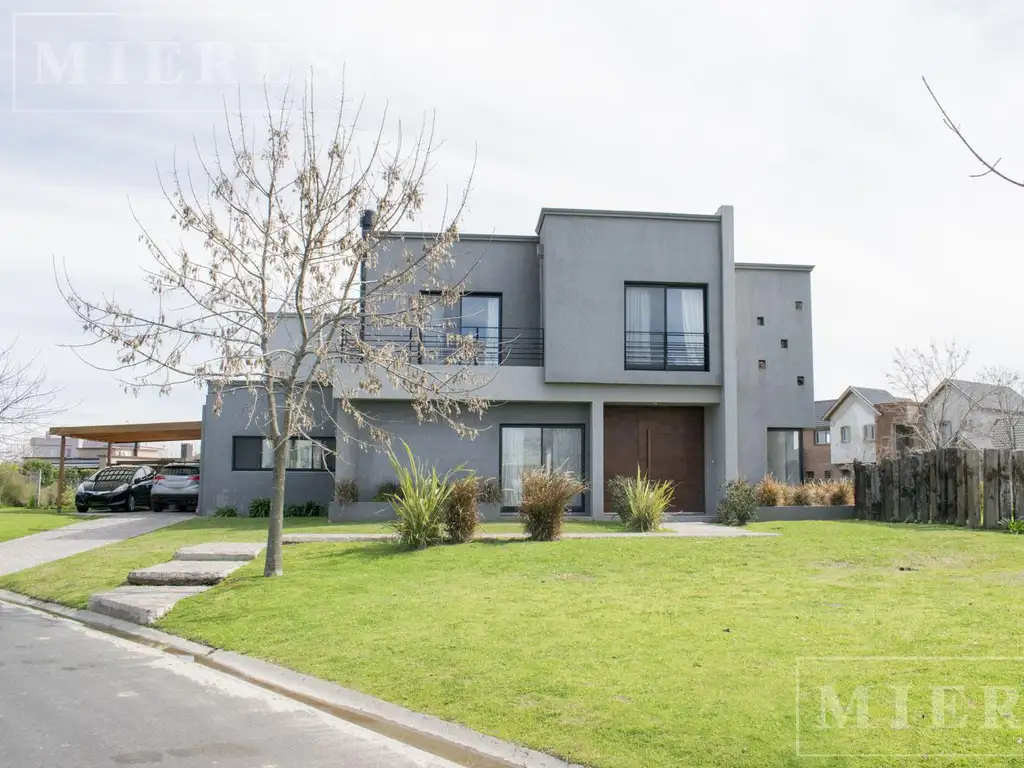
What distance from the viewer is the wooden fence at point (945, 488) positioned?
15.3m

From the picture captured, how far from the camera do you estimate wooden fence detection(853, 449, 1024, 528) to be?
15297mm

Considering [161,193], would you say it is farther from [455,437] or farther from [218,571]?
[455,437]

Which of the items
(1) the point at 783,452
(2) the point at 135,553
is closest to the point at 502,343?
(1) the point at 783,452

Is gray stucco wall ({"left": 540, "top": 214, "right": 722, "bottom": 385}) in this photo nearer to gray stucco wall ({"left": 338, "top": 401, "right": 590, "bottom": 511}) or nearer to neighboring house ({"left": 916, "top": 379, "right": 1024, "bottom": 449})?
gray stucco wall ({"left": 338, "top": 401, "right": 590, "bottom": 511})

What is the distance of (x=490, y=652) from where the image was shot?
6633 mm

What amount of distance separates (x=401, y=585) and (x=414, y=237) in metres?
11.2

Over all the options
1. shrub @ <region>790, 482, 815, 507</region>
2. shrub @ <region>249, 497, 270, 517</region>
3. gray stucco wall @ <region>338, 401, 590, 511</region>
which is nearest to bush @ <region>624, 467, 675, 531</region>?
gray stucco wall @ <region>338, 401, 590, 511</region>

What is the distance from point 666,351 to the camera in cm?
2048

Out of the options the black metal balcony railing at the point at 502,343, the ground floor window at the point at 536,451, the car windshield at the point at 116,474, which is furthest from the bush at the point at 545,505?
the car windshield at the point at 116,474

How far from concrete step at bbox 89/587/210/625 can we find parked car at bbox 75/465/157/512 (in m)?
17.5

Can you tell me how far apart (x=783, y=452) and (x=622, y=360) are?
17.6 feet

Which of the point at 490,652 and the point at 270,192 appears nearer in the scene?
the point at 490,652

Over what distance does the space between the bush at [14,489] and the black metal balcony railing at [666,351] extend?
848 inches

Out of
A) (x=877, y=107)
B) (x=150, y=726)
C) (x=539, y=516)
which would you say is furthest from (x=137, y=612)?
(x=877, y=107)
